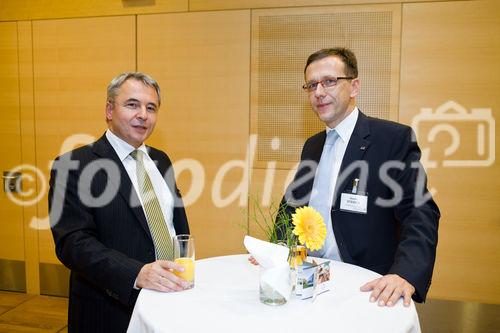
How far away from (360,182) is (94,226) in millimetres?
1370

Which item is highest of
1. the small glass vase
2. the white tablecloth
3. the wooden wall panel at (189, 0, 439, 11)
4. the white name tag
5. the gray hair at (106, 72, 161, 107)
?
the wooden wall panel at (189, 0, 439, 11)

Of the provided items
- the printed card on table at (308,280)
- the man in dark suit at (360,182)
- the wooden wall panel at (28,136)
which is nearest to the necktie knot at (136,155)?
the man in dark suit at (360,182)

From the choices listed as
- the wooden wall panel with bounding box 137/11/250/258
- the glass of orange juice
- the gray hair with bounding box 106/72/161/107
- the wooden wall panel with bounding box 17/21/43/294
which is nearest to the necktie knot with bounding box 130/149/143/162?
the gray hair with bounding box 106/72/161/107

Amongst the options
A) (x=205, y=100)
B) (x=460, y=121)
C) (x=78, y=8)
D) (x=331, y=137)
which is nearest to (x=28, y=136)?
(x=78, y=8)

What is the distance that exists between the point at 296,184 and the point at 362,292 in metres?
0.92

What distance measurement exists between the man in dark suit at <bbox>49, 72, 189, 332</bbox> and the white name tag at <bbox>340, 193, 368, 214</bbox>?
37.4 inches

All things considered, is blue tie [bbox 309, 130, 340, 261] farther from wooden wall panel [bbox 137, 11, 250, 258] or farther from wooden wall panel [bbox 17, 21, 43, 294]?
wooden wall panel [bbox 17, 21, 43, 294]

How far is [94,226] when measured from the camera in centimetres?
205

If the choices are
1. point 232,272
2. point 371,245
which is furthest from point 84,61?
point 371,245

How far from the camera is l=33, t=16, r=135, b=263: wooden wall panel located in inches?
155

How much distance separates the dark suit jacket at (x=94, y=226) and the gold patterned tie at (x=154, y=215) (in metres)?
0.05

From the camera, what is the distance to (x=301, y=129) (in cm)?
367

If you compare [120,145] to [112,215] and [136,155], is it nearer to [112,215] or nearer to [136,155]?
[136,155]

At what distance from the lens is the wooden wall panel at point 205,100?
3.74 m
